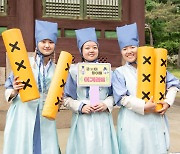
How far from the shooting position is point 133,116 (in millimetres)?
3582

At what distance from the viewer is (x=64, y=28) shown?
7.11m

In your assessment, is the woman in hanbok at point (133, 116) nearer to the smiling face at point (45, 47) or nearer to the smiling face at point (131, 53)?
the smiling face at point (131, 53)

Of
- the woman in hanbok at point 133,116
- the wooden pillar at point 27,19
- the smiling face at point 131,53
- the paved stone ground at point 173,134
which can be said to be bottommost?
the paved stone ground at point 173,134

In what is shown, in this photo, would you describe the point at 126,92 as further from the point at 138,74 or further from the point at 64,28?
the point at 64,28

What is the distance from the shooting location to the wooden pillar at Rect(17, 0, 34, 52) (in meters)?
6.87

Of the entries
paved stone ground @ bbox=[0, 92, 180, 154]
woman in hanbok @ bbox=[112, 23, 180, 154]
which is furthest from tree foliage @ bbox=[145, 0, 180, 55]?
woman in hanbok @ bbox=[112, 23, 180, 154]

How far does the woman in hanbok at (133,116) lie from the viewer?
354 centimetres

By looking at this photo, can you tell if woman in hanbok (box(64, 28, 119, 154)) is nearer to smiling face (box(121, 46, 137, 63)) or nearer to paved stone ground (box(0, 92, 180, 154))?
smiling face (box(121, 46, 137, 63))

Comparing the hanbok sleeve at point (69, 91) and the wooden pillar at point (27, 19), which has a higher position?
the wooden pillar at point (27, 19)

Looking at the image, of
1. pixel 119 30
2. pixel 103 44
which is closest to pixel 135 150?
pixel 119 30

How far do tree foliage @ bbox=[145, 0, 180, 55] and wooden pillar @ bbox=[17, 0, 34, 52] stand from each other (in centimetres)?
2310

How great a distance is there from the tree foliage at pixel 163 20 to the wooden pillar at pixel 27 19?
Result: 75.8 feet

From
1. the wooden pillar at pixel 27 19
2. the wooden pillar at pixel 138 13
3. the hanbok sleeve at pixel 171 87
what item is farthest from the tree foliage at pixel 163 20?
the hanbok sleeve at pixel 171 87

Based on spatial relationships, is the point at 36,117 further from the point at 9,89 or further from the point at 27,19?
the point at 27,19
